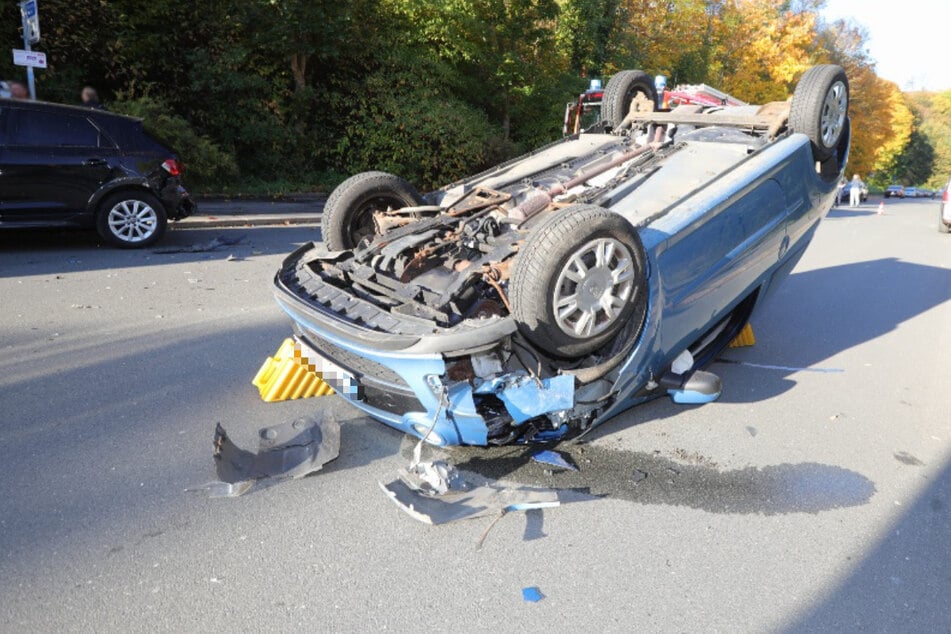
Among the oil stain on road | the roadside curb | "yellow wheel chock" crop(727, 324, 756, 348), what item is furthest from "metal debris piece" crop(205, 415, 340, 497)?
the roadside curb

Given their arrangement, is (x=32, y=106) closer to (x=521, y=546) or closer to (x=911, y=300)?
(x=521, y=546)

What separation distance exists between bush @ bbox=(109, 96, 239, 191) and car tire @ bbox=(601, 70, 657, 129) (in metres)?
9.25

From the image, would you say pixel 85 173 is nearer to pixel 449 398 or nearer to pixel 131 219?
pixel 131 219

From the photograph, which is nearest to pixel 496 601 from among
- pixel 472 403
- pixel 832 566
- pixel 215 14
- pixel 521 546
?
pixel 521 546

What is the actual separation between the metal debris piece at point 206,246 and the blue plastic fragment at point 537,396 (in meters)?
6.68

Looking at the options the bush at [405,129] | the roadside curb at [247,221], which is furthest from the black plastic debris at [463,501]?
the bush at [405,129]

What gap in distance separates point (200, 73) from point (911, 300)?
13843 mm

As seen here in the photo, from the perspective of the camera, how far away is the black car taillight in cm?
854

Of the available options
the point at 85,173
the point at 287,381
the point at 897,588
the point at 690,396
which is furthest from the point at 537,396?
the point at 85,173

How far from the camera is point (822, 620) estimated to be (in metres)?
2.40

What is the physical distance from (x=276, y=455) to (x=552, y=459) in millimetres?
1346

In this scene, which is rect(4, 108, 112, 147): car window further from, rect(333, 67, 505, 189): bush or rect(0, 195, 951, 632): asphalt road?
rect(333, 67, 505, 189): bush

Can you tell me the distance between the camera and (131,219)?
27.6ft

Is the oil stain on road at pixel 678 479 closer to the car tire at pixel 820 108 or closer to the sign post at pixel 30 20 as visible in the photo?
the car tire at pixel 820 108
